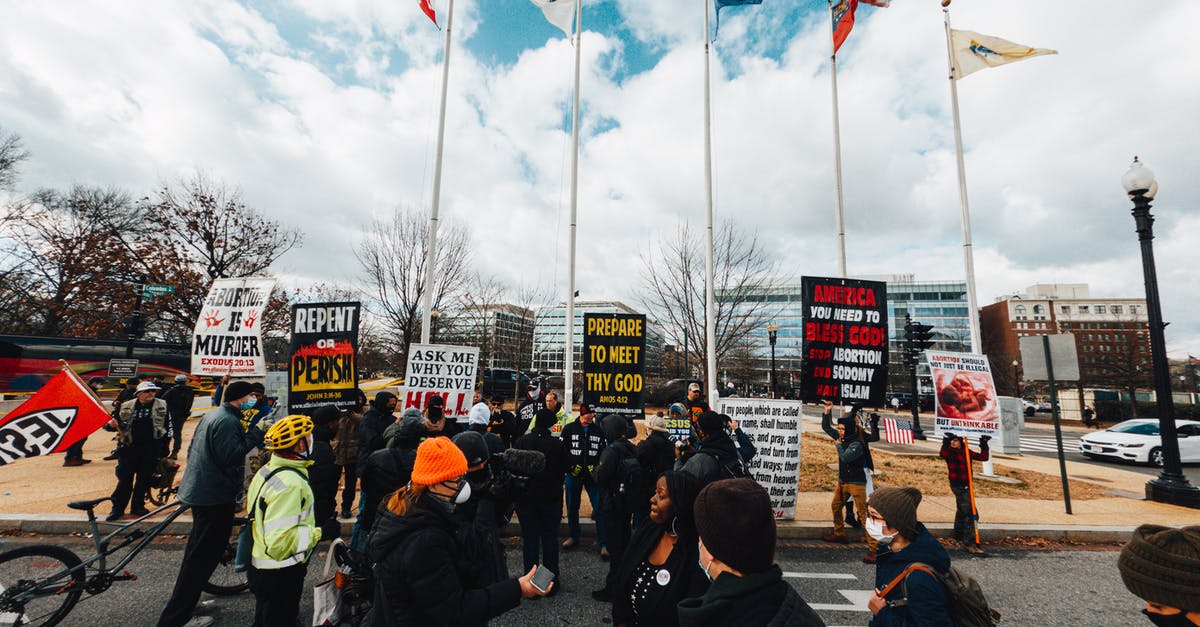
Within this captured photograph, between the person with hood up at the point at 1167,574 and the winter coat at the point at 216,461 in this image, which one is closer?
the person with hood up at the point at 1167,574

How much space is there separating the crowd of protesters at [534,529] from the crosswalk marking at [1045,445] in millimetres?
19550

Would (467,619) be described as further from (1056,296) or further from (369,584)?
(1056,296)

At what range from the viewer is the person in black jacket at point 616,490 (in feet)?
15.0

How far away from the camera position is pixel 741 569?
168cm

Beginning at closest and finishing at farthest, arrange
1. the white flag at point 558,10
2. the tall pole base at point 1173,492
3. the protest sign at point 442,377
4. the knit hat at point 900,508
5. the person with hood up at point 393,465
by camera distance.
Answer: the knit hat at point 900,508 < the person with hood up at point 393,465 < the protest sign at point 442,377 < the tall pole base at point 1173,492 < the white flag at point 558,10

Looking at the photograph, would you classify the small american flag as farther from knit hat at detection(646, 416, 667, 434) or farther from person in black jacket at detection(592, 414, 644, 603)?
person in black jacket at detection(592, 414, 644, 603)

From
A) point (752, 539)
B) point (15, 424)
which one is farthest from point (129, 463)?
point (752, 539)

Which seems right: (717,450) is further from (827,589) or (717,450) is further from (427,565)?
(427,565)

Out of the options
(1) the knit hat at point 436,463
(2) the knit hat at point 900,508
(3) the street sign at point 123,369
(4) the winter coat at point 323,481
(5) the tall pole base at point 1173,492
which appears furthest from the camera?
(3) the street sign at point 123,369

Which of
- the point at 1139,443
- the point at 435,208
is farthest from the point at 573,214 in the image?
the point at 1139,443

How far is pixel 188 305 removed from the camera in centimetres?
1862

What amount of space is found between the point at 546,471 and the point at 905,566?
3348 millimetres

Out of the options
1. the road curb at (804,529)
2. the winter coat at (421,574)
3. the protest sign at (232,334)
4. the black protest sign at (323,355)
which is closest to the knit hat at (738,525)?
the winter coat at (421,574)

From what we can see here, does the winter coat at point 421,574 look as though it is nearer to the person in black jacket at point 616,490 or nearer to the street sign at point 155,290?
the person in black jacket at point 616,490
